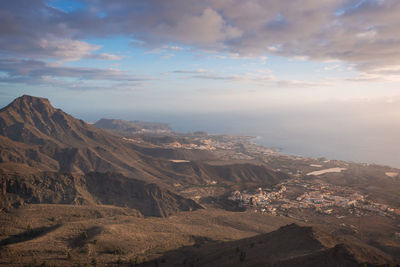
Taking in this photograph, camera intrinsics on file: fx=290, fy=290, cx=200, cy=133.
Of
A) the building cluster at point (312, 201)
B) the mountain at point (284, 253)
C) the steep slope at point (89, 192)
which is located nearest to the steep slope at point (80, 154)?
the steep slope at point (89, 192)

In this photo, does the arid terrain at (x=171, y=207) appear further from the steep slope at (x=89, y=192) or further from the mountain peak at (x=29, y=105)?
the mountain peak at (x=29, y=105)

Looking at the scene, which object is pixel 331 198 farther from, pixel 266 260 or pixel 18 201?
pixel 18 201

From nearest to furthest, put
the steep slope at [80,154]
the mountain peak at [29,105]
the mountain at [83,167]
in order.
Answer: the mountain at [83,167] < the steep slope at [80,154] < the mountain peak at [29,105]

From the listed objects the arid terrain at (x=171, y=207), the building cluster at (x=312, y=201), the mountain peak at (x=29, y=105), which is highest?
the mountain peak at (x=29, y=105)

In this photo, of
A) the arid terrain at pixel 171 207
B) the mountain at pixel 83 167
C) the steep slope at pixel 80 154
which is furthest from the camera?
the steep slope at pixel 80 154

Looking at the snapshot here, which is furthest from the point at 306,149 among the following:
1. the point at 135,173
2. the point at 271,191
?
the point at 135,173

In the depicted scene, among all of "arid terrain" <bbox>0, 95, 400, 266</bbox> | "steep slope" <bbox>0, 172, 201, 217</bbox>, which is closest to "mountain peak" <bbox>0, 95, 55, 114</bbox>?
"arid terrain" <bbox>0, 95, 400, 266</bbox>
